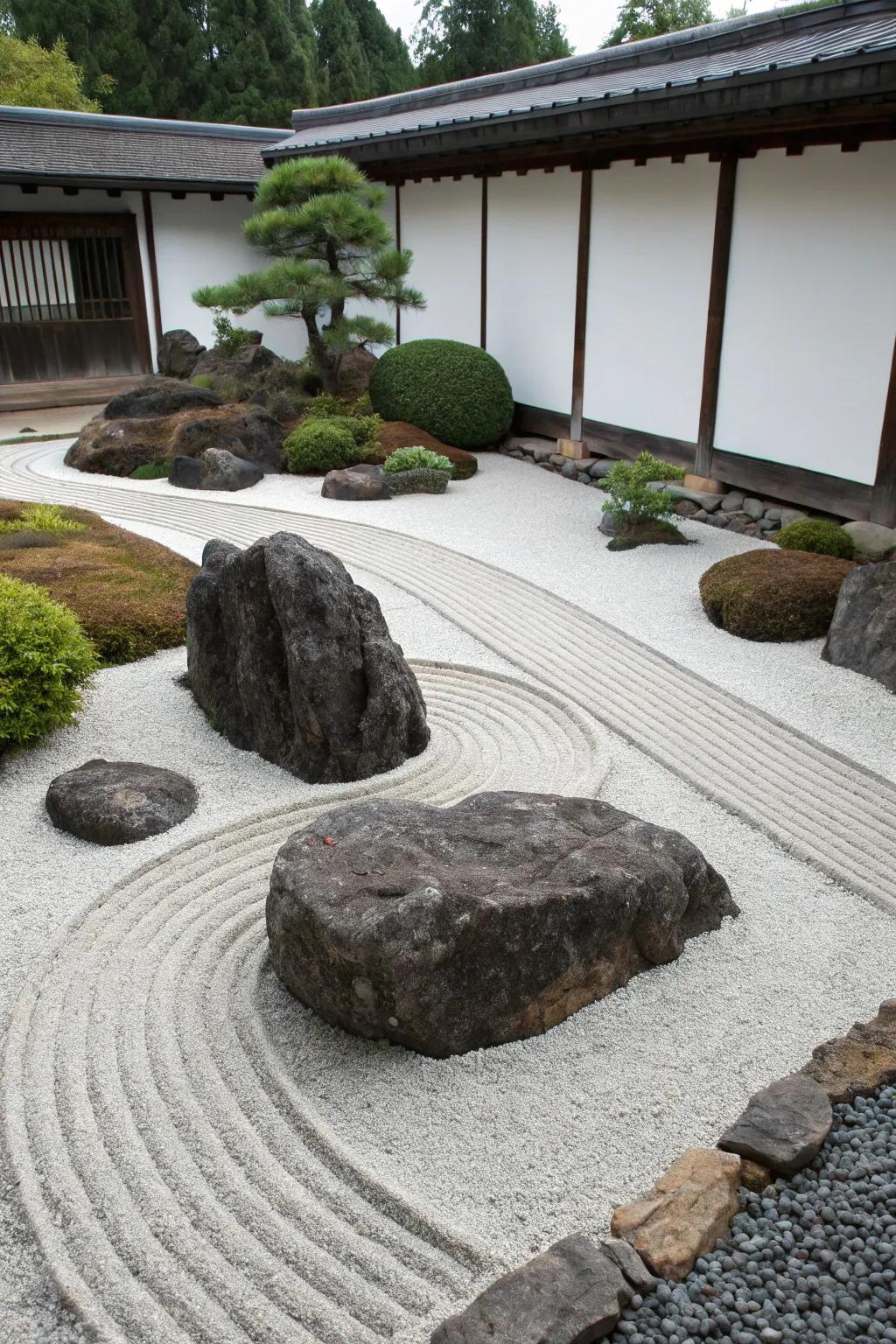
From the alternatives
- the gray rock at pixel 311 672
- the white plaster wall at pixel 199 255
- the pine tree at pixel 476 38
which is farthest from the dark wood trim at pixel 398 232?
the pine tree at pixel 476 38

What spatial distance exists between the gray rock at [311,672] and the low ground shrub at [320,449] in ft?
22.4

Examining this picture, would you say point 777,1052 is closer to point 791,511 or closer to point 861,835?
point 861,835

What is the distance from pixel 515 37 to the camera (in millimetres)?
36156

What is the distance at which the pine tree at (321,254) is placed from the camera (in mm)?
13484

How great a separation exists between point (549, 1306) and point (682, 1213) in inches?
20.0

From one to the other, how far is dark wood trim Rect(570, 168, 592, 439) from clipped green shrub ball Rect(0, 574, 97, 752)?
323 inches

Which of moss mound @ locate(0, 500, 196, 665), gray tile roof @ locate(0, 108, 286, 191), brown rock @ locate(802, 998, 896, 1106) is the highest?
gray tile roof @ locate(0, 108, 286, 191)

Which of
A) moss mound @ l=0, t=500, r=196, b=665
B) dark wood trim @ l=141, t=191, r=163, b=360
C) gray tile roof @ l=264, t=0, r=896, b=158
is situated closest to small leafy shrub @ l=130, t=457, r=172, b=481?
moss mound @ l=0, t=500, r=196, b=665

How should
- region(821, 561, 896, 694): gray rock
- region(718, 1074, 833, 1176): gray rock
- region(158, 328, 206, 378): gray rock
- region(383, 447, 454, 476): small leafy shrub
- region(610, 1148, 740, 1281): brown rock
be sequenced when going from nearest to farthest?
region(610, 1148, 740, 1281): brown rock → region(718, 1074, 833, 1176): gray rock → region(821, 561, 896, 694): gray rock → region(383, 447, 454, 476): small leafy shrub → region(158, 328, 206, 378): gray rock

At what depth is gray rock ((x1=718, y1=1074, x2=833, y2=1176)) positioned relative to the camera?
3.22m

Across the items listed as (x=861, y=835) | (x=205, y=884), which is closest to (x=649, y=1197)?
(x=205, y=884)

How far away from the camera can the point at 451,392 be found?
44.4 feet

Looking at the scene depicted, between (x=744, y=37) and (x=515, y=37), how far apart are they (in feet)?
93.4

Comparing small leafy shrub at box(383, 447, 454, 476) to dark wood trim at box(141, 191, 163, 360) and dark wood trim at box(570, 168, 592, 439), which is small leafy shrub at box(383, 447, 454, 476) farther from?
dark wood trim at box(141, 191, 163, 360)
